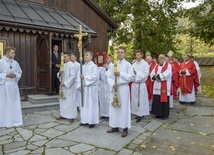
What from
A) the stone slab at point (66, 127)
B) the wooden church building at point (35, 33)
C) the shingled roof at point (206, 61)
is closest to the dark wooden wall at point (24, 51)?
the wooden church building at point (35, 33)

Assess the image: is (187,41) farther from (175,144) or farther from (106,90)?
(175,144)

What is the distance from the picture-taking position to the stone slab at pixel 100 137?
A: 487cm

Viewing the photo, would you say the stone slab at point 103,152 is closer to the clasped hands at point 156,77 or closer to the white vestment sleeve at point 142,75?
the white vestment sleeve at point 142,75

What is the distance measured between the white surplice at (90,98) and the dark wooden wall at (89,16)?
6.55 meters

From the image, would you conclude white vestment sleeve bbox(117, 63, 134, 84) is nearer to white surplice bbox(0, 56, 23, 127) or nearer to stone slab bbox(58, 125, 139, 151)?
stone slab bbox(58, 125, 139, 151)

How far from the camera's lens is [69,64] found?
7.01m

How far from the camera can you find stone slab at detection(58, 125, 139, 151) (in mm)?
4867

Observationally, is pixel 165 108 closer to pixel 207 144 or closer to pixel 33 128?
pixel 207 144

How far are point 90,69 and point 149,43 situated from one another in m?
14.3

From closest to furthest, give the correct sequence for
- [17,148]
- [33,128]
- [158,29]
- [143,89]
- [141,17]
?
[17,148], [33,128], [143,89], [141,17], [158,29]

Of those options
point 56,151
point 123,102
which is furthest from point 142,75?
point 56,151

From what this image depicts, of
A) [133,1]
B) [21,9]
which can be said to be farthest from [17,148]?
[133,1]

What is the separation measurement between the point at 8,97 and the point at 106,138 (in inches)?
119

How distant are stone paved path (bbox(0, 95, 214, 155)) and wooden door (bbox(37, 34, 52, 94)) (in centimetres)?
247
